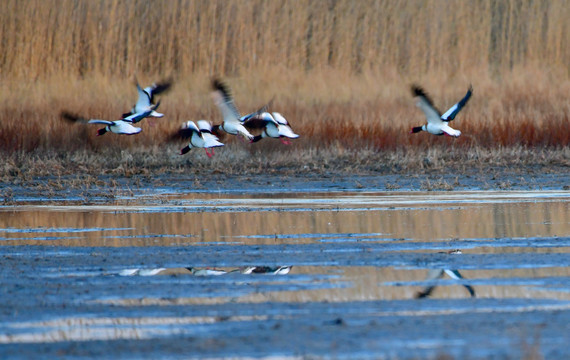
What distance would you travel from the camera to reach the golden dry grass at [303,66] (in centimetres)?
1783

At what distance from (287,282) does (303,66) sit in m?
15.4

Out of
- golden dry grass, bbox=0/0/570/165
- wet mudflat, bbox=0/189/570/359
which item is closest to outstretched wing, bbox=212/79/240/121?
golden dry grass, bbox=0/0/570/165

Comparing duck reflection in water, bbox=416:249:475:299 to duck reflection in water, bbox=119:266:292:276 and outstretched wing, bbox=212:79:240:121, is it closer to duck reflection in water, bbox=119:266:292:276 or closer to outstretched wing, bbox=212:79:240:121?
duck reflection in water, bbox=119:266:292:276

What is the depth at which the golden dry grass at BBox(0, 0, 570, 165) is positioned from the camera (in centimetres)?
1783

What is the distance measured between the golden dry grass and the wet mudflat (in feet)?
22.1

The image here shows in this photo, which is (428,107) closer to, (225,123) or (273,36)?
(225,123)

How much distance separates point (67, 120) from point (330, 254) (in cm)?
980

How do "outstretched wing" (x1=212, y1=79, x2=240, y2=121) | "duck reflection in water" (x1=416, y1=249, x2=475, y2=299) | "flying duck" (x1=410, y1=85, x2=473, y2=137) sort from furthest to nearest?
"outstretched wing" (x1=212, y1=79, x2=240, y2=121)
"flying duck" (x1=410, y1=85, x2=473, y2=137)
"duck reflection in water" (x1=416, y1=249, x2=475, y2=299)

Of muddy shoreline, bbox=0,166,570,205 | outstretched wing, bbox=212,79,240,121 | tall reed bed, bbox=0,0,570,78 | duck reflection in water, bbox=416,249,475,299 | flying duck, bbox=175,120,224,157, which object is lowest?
duck reflection in water, bbox=416,249,475,299

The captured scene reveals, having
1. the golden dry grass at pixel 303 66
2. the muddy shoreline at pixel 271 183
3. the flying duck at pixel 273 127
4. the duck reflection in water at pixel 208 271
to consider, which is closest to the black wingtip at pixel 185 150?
the muddy shoreline at pixel 271 183

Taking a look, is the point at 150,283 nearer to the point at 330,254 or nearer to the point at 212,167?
the point at 330,254

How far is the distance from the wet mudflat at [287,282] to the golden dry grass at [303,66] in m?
6.74

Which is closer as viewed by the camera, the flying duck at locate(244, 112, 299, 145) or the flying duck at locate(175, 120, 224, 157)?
the flying duck at locate(175, 120, 224, 157)

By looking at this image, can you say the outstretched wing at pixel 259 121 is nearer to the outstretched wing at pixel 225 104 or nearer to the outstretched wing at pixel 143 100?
the outstretched wing at pixel 225 104
